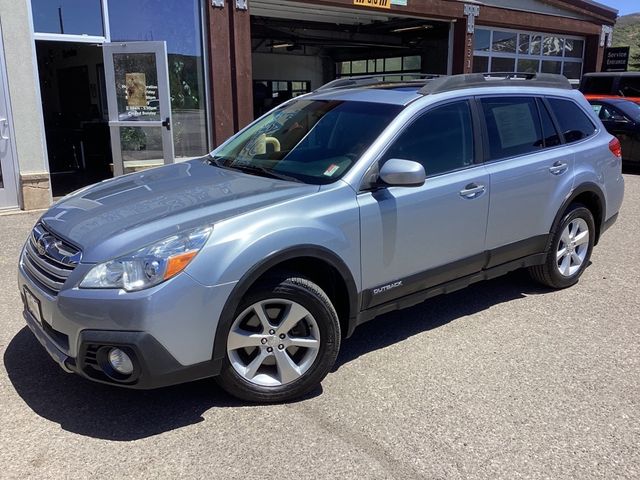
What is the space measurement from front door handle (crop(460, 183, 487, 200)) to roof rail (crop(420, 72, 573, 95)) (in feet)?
2.31

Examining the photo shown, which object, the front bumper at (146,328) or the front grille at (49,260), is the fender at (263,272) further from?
the front grille at (49,260)

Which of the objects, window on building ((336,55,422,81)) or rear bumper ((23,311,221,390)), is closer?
rear bumper ((23,311,221,390))

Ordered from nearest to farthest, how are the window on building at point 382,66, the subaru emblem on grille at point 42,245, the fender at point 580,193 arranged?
the subaru emblem on grille at point 42,245 → the fender at point 580,193 → the window on building at point 382,66

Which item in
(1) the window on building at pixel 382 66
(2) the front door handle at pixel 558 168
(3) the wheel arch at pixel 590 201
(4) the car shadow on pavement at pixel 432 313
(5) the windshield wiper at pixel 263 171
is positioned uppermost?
(1) the window on building at pixel 382 66

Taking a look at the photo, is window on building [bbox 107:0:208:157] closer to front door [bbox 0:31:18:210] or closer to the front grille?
front door [bbox 0:31:18:210]

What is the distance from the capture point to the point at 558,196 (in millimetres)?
4750

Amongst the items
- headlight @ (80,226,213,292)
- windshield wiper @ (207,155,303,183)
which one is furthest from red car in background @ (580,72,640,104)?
headlight @ (80,226,213,292)

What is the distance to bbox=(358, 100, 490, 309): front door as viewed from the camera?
3582 mm

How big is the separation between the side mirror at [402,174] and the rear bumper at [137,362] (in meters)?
1.45

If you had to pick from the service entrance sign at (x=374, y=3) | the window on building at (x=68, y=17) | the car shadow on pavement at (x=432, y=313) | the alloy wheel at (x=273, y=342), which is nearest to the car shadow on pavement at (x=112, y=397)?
the car shadow on pavement at (x=432, y=313)

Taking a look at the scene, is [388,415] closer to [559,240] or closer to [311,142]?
[311,142]

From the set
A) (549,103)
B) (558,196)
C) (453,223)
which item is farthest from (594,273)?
(453,223)

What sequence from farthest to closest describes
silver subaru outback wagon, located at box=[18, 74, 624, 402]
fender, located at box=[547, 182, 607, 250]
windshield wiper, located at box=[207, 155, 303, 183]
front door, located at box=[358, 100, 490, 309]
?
fender, located at box=[547, 182, 607, 250]
windshield wiper, located at box=[207, 155, 303, 183]
front door, located at box=[358, 100, 490, 309]
silver subaru outback wagon, located at box=[18, 74, 624, 402]

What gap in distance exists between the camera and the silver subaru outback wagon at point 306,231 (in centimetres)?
287
